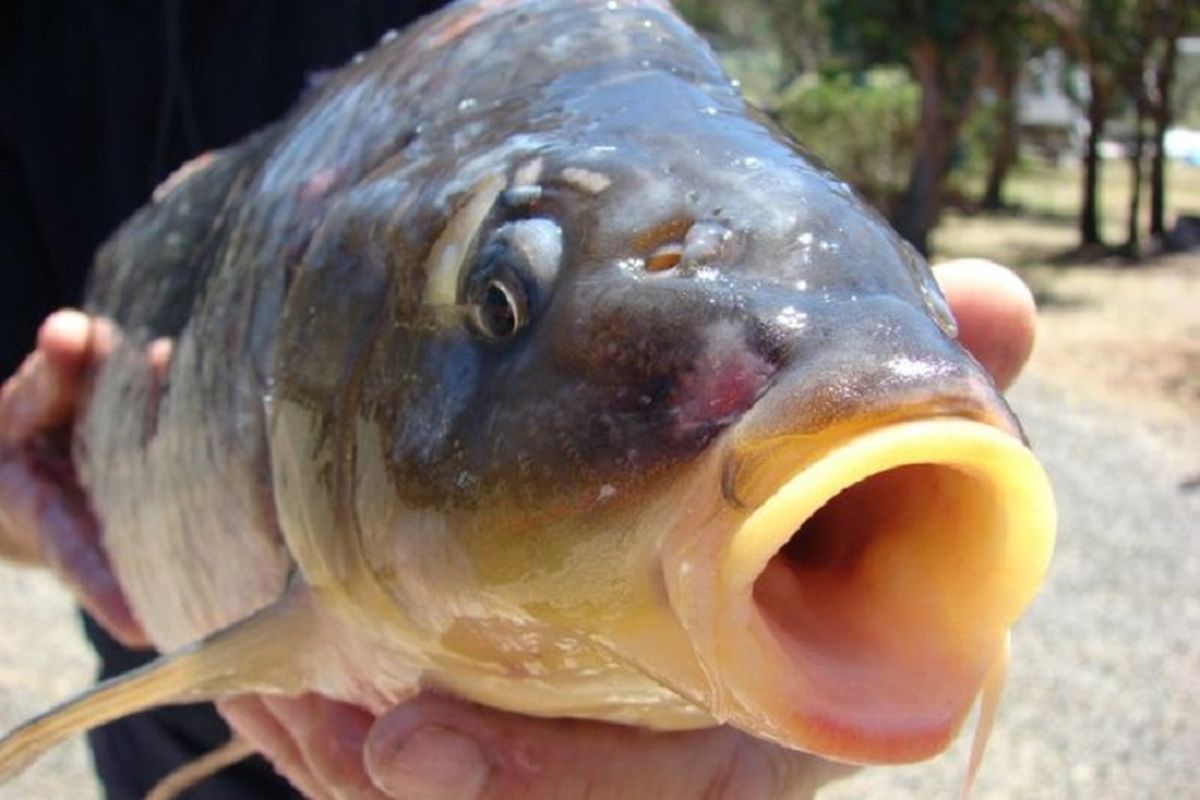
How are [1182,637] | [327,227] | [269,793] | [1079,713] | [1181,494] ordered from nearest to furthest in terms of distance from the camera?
1. [327,227]
2. [269,793]
3. [1079,713]
4. [1182,637]
5. [1181,494]

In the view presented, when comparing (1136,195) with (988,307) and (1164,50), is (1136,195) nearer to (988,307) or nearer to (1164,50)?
(1164,50)

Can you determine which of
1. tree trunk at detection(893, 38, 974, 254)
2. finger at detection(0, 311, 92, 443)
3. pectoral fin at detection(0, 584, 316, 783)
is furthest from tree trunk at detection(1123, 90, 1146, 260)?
pectoral fin at detection(0, 584, 316, 783)

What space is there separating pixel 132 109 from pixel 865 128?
15489 mm

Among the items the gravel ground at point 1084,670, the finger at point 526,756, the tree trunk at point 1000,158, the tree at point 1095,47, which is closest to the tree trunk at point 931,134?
the tree at point 1095,47

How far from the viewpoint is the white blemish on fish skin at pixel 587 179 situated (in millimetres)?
1244

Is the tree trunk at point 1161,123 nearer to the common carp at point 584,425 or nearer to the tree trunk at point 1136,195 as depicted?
the tree trunk at point 1136,195

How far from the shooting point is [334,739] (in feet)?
5.65

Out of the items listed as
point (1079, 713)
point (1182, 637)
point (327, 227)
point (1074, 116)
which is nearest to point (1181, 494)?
point (1182, 637)

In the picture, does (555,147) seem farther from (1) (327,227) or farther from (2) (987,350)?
(2) (987,350)

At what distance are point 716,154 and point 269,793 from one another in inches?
73.9

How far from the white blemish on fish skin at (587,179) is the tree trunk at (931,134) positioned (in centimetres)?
1439

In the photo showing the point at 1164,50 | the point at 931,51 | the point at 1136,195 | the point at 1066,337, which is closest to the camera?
the point at 1066,337

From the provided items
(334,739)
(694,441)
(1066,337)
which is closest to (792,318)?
(694,441)

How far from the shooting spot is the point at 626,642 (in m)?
1.12
